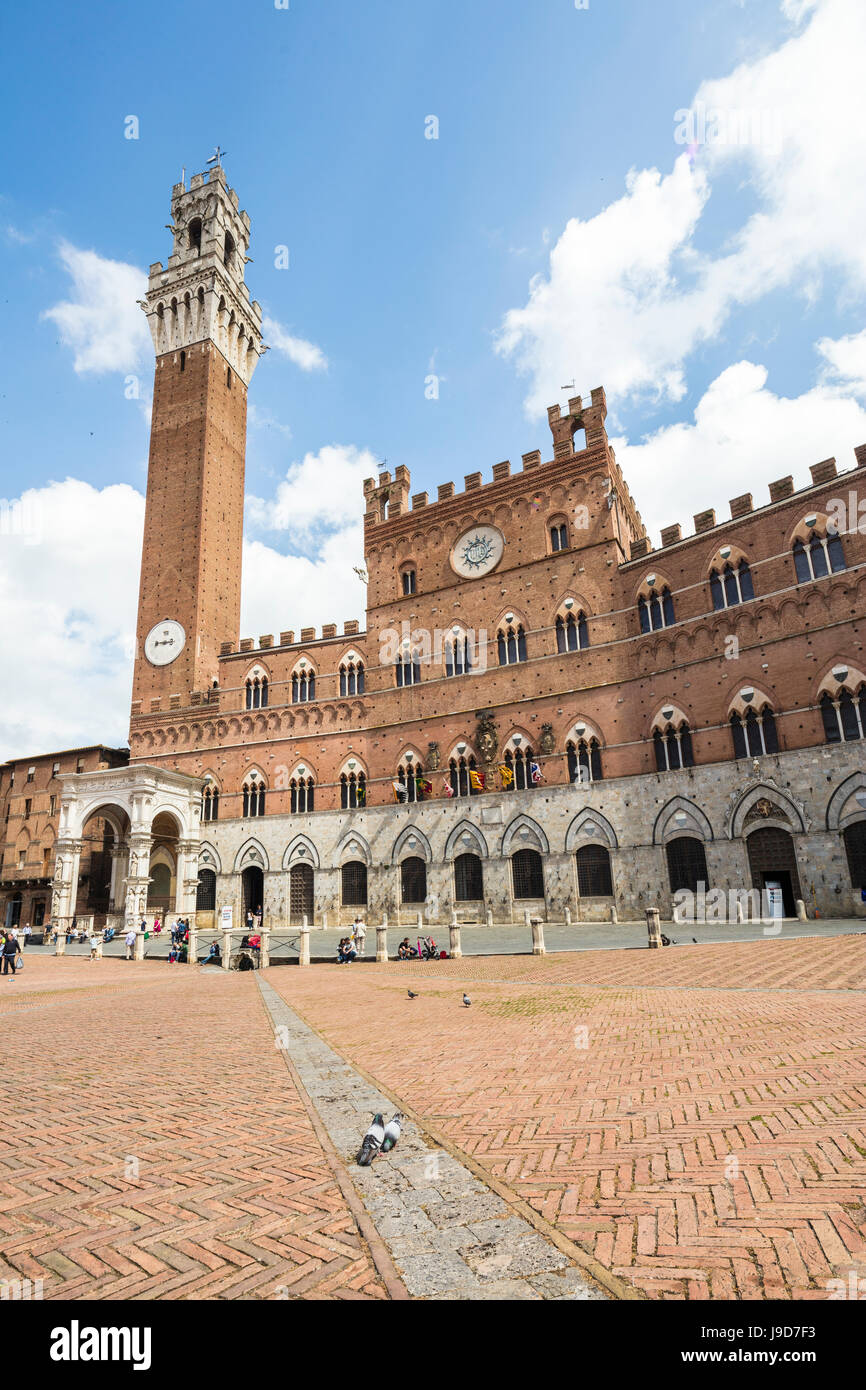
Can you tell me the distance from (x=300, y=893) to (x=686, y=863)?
1871 centimetres

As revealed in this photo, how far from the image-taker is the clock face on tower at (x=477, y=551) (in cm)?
3400

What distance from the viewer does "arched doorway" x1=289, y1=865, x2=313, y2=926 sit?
3447 centimetres

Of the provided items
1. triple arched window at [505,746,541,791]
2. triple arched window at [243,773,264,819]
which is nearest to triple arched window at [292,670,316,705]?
triple arched window at [243,773,264,819]

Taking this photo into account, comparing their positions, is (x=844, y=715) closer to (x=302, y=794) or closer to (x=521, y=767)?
(x=521, y=767)

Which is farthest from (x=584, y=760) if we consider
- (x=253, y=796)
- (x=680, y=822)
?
(x=253, y=796)

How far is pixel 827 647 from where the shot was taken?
23.6m

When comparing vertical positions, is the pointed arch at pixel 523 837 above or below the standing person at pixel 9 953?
above

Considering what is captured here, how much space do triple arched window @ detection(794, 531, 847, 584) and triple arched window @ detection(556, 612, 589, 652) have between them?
885 centimetres

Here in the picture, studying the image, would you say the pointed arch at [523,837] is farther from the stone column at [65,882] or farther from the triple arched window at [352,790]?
the stone column at [65,882]

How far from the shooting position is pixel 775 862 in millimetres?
24047

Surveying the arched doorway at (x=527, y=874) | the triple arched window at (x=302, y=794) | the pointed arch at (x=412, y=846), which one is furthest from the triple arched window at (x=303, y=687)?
the arched doorway at (x=527, y=874)

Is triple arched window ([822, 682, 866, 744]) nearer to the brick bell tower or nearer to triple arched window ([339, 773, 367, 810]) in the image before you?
triple arched window ([339, 773, 367, 810])

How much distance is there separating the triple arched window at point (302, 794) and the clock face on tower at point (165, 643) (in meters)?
11.1
